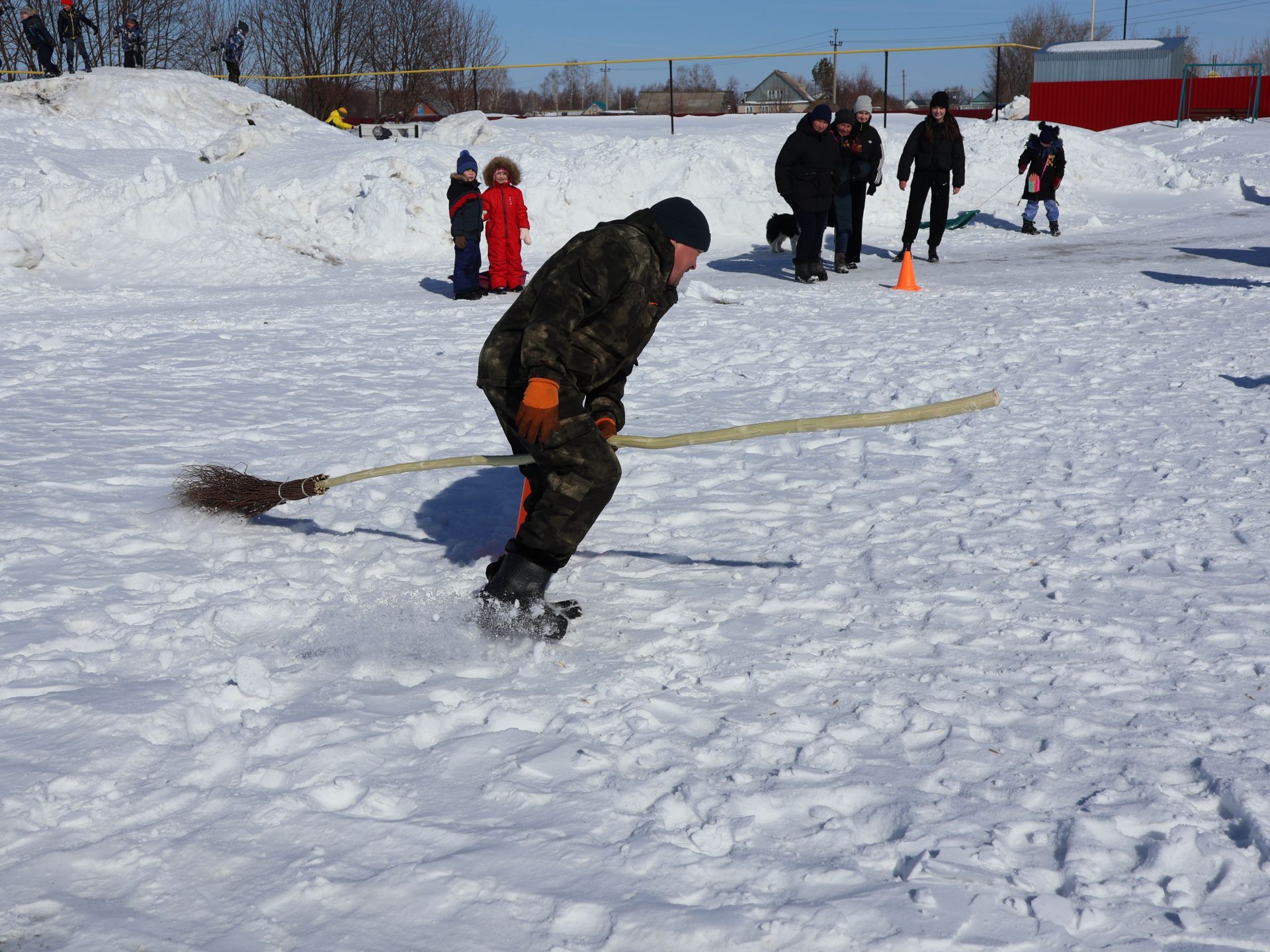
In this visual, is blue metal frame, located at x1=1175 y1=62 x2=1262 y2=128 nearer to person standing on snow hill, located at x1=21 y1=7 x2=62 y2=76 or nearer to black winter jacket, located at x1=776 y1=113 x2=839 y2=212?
black winter jacket, located at x1=776 y1=113 x2=839 y2=212

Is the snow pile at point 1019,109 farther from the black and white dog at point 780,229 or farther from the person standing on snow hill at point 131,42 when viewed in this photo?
the person standing on snow hill at point 131,42

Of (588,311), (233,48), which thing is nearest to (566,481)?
(588,311)

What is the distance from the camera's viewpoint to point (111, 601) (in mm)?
3418

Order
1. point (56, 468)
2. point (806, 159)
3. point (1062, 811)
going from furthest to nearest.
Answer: point (806, 159) < point (56, 468) < point (1062, 811)

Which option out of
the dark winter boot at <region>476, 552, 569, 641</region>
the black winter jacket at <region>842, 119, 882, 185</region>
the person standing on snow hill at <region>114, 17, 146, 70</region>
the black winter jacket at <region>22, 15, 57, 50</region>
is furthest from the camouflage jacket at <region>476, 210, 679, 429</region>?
the person standing on snow hill at <region>114, 17, 146, 70</region>

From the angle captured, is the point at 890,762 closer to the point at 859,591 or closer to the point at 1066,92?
the point at 859,591

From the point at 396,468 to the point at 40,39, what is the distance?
68.7 ft

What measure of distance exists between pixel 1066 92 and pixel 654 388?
2768 cm

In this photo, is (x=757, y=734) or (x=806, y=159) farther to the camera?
(x=806, y=159)

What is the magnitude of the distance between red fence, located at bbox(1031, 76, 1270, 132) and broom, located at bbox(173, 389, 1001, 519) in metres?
29.1

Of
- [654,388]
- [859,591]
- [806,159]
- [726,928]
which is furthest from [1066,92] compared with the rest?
[726,928]

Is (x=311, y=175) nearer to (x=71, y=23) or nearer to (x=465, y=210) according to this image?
(x=465, y=210)

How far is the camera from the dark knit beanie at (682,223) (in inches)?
125

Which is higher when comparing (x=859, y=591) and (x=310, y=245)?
(x=310, y=245)
